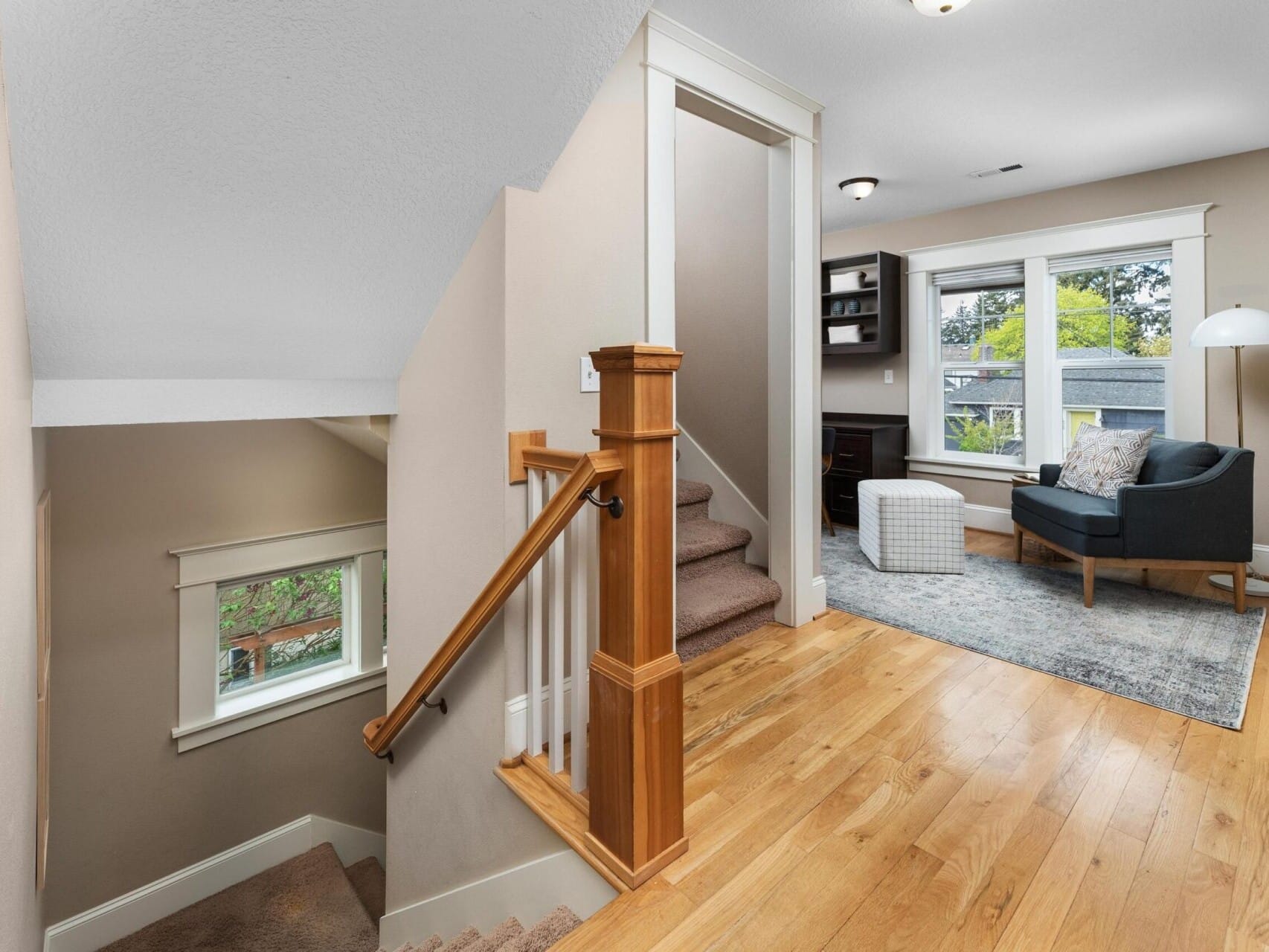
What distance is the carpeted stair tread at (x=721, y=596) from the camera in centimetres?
269

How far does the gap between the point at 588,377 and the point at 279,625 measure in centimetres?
288

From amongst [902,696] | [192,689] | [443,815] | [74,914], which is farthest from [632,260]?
[74,914]

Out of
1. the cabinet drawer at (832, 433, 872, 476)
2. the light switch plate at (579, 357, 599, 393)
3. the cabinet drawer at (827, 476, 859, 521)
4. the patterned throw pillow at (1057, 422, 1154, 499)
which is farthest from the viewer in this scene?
the cabinet drawer at (827, 476, 859, 521)

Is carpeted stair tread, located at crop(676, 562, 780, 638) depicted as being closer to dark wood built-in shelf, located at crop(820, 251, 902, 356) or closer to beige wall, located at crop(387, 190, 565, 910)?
beige wall, located at crop(387, 190, 565, 910)

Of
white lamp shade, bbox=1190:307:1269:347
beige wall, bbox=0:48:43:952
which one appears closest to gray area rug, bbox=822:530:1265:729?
white lamp shade, bbox=1190:307:1269:347

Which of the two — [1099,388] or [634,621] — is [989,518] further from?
[634,621]

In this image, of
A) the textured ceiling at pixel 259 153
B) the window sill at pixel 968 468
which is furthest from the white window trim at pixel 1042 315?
the textured ceiling at pixel 259 153

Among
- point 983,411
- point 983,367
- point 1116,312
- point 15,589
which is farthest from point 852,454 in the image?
point 15,589

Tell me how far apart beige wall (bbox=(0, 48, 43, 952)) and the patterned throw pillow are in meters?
4.40

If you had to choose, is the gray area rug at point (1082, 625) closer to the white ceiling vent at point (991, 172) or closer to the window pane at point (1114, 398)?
the window pane at point (1114, 398)

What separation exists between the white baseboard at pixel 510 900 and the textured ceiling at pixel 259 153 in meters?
1.63

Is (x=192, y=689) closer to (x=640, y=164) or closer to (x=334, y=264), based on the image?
(x=334, y=264)

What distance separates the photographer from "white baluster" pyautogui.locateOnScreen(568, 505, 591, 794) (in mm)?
1679

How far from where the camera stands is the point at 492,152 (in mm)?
1690
